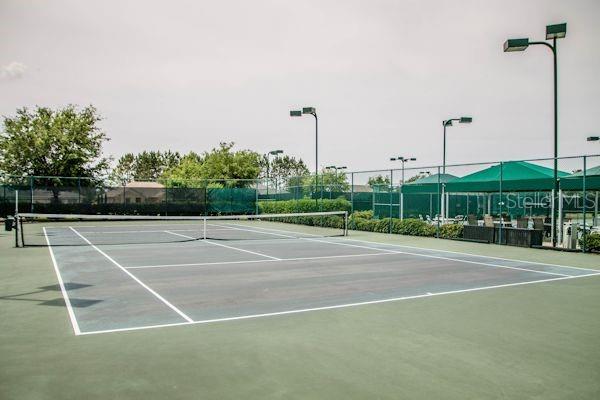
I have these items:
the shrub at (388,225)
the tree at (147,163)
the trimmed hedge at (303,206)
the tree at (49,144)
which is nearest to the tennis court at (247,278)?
the shrub at (388,225)

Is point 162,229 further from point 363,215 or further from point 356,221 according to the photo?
point 363,215

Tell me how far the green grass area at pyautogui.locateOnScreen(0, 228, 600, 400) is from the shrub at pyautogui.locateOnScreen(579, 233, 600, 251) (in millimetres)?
9204

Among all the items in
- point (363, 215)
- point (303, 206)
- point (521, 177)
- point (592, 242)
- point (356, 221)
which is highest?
point (521, 177)

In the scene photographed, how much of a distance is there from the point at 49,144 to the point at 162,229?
17077 millimetres

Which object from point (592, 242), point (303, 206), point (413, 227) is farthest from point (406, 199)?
point (592, 242)

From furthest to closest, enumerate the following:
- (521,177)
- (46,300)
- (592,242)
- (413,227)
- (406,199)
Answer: (406,199) → (413,227) → (521,177) → (592,242) → (46,300)

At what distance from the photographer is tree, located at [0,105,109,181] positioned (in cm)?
3662

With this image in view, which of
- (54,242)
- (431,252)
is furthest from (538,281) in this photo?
(54,242)

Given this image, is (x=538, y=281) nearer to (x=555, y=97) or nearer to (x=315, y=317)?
(x=315, y=317)

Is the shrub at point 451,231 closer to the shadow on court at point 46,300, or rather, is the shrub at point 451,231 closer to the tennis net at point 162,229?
the tennis net at point 162,229

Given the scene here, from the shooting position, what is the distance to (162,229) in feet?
87.1

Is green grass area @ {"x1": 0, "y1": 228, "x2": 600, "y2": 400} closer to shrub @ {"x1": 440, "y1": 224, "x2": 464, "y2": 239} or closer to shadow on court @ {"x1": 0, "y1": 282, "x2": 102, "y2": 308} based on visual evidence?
shadow on court @ {"x1": 0, "y1": 282, "x2": 102, "y2": 308}

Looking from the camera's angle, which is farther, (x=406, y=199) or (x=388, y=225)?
(x=406, y=199)

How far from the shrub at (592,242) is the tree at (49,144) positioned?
116 ft
